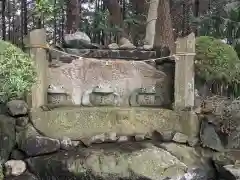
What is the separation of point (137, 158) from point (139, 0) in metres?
8.93

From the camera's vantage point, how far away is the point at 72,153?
5.01 metres

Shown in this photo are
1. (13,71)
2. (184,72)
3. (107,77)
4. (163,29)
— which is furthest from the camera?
(163,29)

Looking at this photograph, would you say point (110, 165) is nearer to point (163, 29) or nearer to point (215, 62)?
point (215, 62)

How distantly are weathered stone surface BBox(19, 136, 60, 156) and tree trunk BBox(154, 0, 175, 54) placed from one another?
2652 mm

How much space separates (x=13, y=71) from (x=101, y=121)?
5.66 ft

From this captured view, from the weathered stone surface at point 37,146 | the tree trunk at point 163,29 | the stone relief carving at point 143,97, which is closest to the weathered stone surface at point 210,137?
the stone relief carving at point 143,97

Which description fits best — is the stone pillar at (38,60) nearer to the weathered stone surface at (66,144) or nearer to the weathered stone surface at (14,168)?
the weathered stone surface at (66,144)

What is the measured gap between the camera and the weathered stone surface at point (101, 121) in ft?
17.3

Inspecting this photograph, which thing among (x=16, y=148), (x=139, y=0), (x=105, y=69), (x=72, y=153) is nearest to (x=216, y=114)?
(x=105, y=69)

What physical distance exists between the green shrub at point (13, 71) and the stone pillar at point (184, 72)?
235 cm

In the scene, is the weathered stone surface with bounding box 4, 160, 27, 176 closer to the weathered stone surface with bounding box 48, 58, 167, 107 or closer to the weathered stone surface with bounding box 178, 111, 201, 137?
the weathered stone surface with bounding box 48, 58, 167, 107

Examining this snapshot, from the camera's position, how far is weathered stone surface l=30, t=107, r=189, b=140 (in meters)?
5.28

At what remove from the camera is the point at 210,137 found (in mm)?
5570

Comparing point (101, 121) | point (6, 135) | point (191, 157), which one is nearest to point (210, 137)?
point (191, 157)
